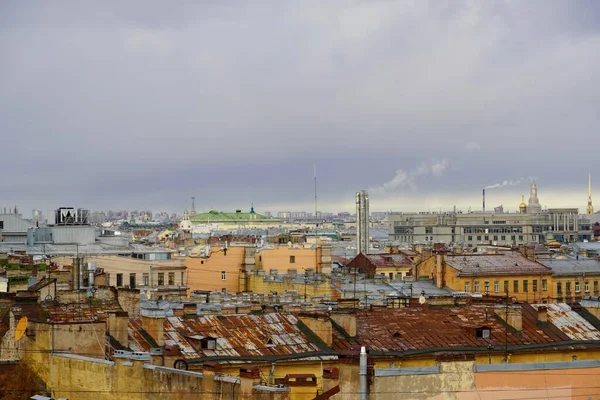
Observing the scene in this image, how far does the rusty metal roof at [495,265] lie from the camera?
6919 centimetres

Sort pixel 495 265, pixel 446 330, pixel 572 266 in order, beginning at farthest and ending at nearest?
1. pixel 572 266
2. pixel 495 265
3. pixel 446 330

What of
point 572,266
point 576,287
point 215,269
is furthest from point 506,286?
point 215,269

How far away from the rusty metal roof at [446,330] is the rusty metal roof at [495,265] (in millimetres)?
28626

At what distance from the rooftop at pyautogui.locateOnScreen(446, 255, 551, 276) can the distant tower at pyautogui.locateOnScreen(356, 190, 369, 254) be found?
34275 mm

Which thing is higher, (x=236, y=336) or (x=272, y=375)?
(x=236, y=336)

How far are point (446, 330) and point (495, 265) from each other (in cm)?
3466

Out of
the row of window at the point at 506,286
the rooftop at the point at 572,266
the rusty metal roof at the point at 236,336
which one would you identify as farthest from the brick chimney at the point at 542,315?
the rooftop at the point at 572,266

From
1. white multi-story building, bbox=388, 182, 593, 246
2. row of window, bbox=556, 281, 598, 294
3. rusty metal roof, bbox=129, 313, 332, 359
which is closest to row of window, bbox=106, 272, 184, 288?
row of window, bbox=556, 281, 598, 294

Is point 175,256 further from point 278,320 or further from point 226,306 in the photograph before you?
point 278,320

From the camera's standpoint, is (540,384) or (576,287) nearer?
(540,384)

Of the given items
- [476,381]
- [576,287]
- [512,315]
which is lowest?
[576,287]

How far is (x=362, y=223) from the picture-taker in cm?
11675

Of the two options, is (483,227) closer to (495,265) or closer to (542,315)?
(495,265)

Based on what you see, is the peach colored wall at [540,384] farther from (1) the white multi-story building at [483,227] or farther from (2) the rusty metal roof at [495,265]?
(1) the white multi-story building at [483,227]
